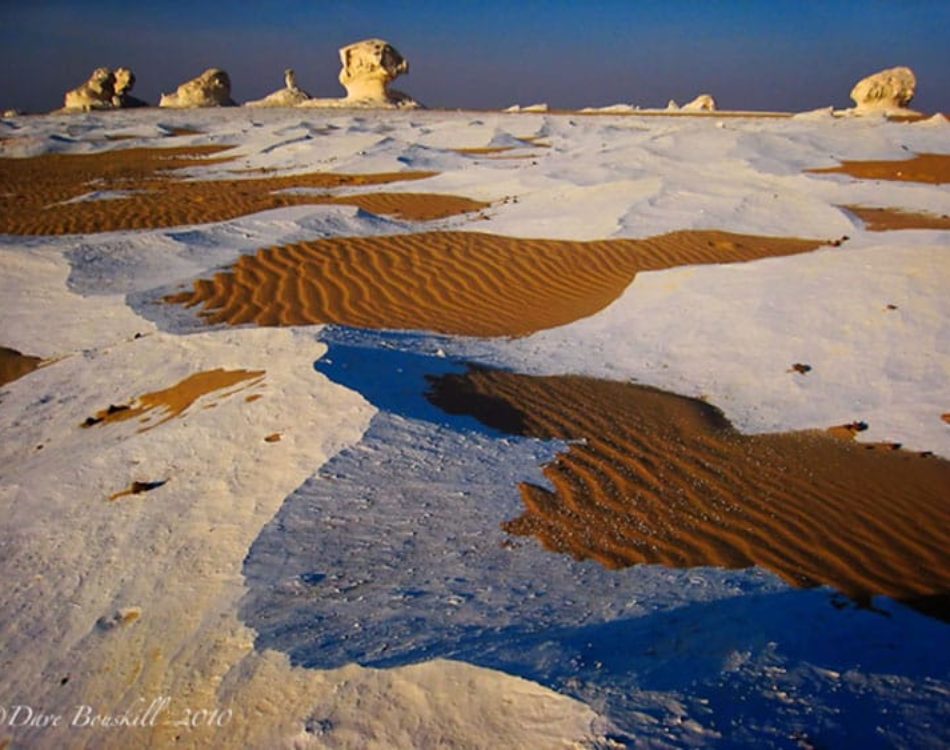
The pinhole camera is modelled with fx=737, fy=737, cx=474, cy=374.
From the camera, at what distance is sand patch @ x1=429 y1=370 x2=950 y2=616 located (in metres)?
3.43

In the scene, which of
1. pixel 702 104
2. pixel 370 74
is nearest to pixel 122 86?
pixel 370 74

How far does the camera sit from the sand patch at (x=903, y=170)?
15.7 meters

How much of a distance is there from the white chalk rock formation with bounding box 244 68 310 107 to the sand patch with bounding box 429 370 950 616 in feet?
A: 162

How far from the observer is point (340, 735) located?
216 cm

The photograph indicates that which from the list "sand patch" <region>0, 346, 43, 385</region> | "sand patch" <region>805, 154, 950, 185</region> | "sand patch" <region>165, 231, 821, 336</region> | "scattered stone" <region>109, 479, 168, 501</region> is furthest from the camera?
"sand patch" <region>805, 154, 950, 185</region>

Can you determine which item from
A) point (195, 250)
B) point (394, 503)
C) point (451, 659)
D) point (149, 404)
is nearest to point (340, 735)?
point (451, 659)

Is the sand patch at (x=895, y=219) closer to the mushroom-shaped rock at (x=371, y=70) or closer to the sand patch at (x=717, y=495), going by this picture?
the sand patch at (x=717, y=495)

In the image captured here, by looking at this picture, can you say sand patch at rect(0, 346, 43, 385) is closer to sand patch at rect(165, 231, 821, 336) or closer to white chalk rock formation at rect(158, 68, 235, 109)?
sand patch at rect(165, 231, 821, 336)

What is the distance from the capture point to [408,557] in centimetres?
318

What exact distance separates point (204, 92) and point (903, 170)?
147 feet

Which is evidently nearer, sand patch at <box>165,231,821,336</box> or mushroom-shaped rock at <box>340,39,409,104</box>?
sand patch at <box>165,231,821,336</box>

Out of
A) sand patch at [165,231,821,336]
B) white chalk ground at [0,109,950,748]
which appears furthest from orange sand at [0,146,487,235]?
white chalk ground at [0,109,950,748]

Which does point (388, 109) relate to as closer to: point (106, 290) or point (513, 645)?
point (106, 290)

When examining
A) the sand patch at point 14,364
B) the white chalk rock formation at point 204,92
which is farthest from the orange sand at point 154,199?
the white chalk rock formation at point 204,92
